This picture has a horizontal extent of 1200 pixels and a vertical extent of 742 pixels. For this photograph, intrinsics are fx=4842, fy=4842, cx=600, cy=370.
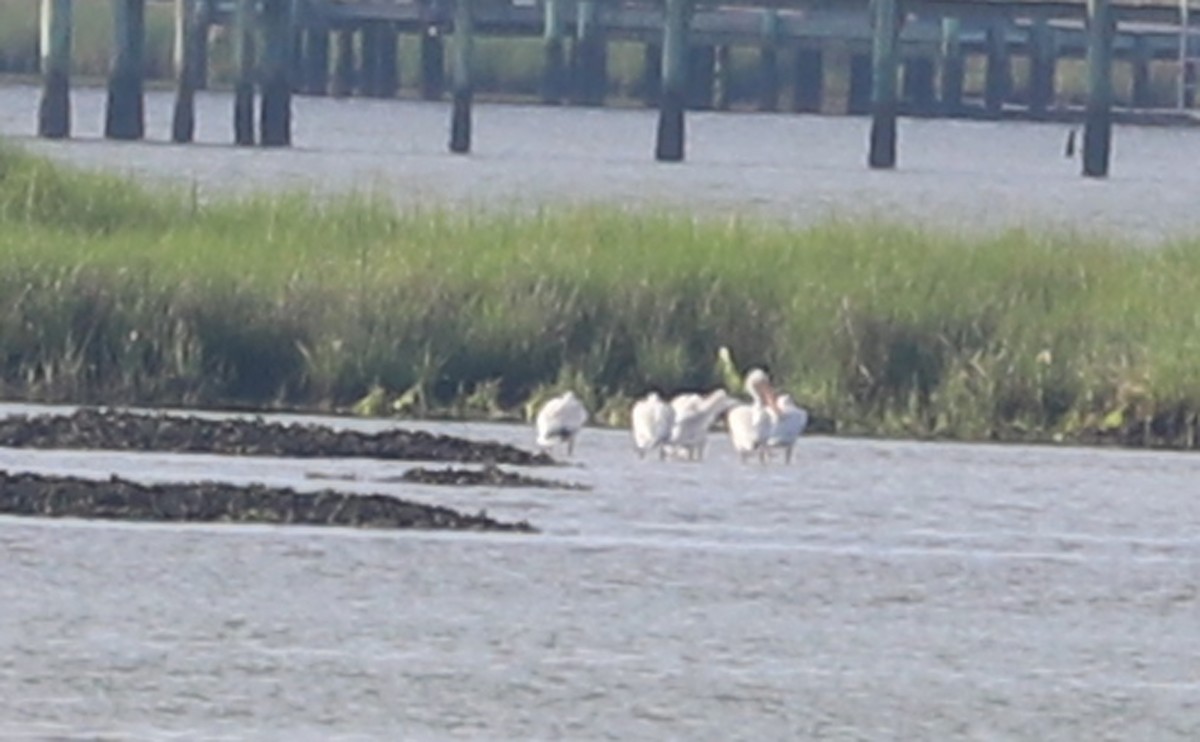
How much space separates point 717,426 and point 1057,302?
2.09 meters

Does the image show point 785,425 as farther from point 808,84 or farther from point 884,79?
point 808,84

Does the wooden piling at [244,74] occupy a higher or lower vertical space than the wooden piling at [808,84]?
higher

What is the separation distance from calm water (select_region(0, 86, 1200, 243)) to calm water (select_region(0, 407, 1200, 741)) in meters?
11.0

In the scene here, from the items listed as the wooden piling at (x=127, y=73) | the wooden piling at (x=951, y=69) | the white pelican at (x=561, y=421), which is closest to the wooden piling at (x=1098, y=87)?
the wooden piling at (x=127, y=73)

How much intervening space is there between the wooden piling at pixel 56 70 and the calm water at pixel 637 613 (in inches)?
1102

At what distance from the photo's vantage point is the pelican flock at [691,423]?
60.1ft

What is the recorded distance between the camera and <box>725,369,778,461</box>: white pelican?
18422 millimetres

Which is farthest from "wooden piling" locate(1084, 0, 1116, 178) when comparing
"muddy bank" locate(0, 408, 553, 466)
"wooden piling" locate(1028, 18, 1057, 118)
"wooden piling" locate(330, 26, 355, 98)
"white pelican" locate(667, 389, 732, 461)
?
"muddy bank" locate(0, 408, 553, 466)

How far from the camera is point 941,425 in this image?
2020cm

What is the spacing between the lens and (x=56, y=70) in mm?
46938

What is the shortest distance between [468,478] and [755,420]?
4.37 ft

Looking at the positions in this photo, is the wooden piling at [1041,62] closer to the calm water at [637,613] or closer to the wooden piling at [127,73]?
the wooden piling at [127,73]

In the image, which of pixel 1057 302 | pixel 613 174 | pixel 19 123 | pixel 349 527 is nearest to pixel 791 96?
pixel 19 123

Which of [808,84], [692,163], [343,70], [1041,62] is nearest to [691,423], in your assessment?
[692,163]
